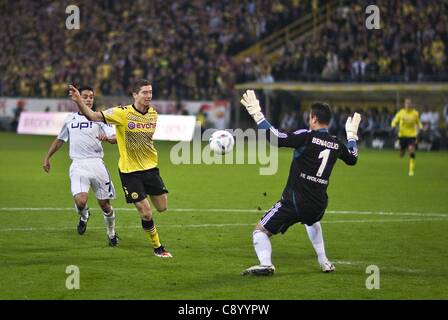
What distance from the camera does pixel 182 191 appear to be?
21750mm

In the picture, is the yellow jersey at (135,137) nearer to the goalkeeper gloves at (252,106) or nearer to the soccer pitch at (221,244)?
the soccer pitch at (221,244)

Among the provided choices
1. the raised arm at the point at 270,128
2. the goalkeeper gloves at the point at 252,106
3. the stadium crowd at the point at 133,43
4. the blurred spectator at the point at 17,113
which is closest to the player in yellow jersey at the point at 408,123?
the stadium crowd at the point at 133,43

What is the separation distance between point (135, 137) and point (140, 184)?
2.12ft

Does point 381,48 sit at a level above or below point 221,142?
above

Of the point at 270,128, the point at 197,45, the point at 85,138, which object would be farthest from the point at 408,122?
the point at 197,45

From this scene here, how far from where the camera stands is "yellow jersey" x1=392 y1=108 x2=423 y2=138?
92.7 feet

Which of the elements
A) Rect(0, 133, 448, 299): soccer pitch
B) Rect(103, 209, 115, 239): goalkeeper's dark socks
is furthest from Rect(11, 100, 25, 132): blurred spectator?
Rect(103, 209, 115, 239): goalkeeper's dark socks

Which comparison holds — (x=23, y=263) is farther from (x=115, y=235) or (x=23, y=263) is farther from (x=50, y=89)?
(x=50, y=89)

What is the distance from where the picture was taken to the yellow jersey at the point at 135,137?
12.7 metres

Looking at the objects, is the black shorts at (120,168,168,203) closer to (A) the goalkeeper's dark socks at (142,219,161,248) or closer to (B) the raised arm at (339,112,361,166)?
(A) the goalkeeper's dark socks at (142,219,161,248)

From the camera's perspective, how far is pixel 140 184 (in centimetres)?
1272

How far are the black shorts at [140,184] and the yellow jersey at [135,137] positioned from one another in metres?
0.07

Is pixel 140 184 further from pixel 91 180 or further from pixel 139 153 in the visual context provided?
pixel 91 180
